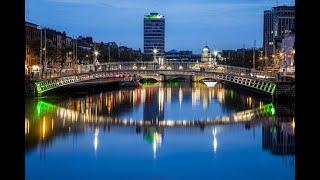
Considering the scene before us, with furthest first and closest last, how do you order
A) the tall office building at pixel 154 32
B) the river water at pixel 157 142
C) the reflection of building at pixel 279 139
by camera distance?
the tall office building at pixel 154 32 < the reflection of building at pixel 279 139 < the river water at pixel 157 142

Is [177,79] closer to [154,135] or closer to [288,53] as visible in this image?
[288,53]

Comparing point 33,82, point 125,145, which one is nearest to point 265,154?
point 125,145

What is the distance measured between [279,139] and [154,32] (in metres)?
160

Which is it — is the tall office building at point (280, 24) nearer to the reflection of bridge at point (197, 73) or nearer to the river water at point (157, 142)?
the reflection of bridge at point (197, 73)

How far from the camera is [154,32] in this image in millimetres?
185000

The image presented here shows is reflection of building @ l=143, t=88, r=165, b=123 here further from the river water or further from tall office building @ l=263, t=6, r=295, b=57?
tall office building @ l=263, t=6, r=295, b=57

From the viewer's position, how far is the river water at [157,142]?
18.3 m

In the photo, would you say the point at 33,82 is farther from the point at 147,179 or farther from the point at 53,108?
the point at 147,179

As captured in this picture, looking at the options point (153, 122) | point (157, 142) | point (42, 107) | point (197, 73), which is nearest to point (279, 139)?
point (157, 142)

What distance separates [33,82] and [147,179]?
31651mm

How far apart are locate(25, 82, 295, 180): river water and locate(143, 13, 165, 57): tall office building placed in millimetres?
138489

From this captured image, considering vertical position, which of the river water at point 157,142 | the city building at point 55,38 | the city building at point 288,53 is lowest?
the river water at point 157,142

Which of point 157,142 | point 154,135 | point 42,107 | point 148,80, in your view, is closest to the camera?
point 157,142

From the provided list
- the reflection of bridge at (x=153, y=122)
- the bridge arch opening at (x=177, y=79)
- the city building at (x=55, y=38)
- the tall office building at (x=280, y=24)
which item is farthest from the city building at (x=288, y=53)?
the reflection of bridge at (x=153, y=122)
